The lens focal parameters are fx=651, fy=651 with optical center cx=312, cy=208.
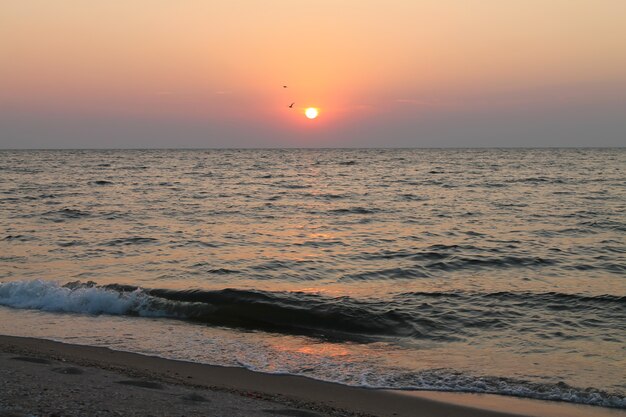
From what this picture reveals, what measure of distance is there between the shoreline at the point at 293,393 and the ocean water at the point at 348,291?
337 mm

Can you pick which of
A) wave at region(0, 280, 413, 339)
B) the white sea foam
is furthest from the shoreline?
the white sea foam

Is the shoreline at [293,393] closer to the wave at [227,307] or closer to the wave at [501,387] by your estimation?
the wave at [501,387]

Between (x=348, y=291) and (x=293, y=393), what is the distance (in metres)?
6.73

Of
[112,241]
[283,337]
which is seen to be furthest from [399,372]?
[112,241]

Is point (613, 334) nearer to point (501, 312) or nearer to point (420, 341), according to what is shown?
point (501, 312)

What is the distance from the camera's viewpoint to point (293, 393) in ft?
26.7

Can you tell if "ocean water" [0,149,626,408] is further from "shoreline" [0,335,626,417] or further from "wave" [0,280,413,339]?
"shoreline" [0,335,626,417]

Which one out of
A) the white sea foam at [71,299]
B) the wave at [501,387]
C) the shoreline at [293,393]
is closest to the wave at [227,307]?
the white sea foam at [71,299]

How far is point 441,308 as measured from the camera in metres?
13.2

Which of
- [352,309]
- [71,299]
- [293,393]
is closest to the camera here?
[293,393]

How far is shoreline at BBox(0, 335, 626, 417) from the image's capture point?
7559 mm

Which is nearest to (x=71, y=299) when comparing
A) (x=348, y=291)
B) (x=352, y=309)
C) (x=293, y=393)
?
(x=352, y=309)

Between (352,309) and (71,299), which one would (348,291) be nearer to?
(352,309)

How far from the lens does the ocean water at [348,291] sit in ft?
32.2
